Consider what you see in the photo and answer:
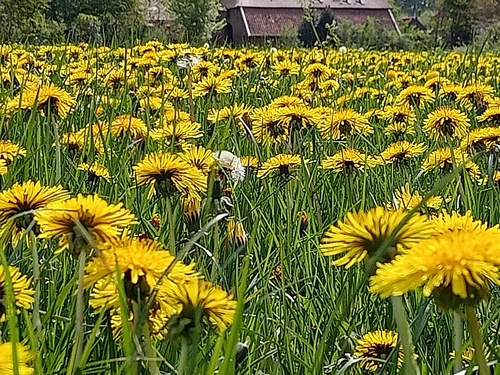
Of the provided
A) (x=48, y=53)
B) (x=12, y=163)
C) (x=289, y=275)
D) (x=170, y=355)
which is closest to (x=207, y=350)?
(x=170, y=355)

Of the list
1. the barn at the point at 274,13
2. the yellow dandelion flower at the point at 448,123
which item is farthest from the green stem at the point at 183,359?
the barn at the point at 274,13

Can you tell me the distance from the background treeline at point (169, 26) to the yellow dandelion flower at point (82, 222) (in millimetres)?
1405

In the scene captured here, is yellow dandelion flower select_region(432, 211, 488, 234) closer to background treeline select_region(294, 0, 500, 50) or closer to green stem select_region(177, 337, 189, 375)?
green stem select_region(177, 337, 189, 375)

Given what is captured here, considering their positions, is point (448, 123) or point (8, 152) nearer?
point (8, 152)

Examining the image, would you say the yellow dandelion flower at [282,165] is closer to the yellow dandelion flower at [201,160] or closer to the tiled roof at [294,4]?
the yellow dandelion flower at [201,160]

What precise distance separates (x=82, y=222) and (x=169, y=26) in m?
5.32

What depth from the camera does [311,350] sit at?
0.57 metres

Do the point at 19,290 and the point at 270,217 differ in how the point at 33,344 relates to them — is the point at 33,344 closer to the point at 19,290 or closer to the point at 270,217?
the point at 19,290

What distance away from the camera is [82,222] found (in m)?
0.41

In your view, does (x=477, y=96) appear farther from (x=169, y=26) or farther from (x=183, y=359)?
(x=169, y=26)

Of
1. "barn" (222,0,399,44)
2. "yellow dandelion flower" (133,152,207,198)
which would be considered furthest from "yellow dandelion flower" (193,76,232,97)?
"barn" (222,0,399,44)

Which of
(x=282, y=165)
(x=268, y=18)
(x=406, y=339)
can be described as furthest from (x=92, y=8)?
(x=268, y=18)

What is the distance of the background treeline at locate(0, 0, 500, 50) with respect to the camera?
10.9 feet

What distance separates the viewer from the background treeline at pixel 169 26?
3.33m
